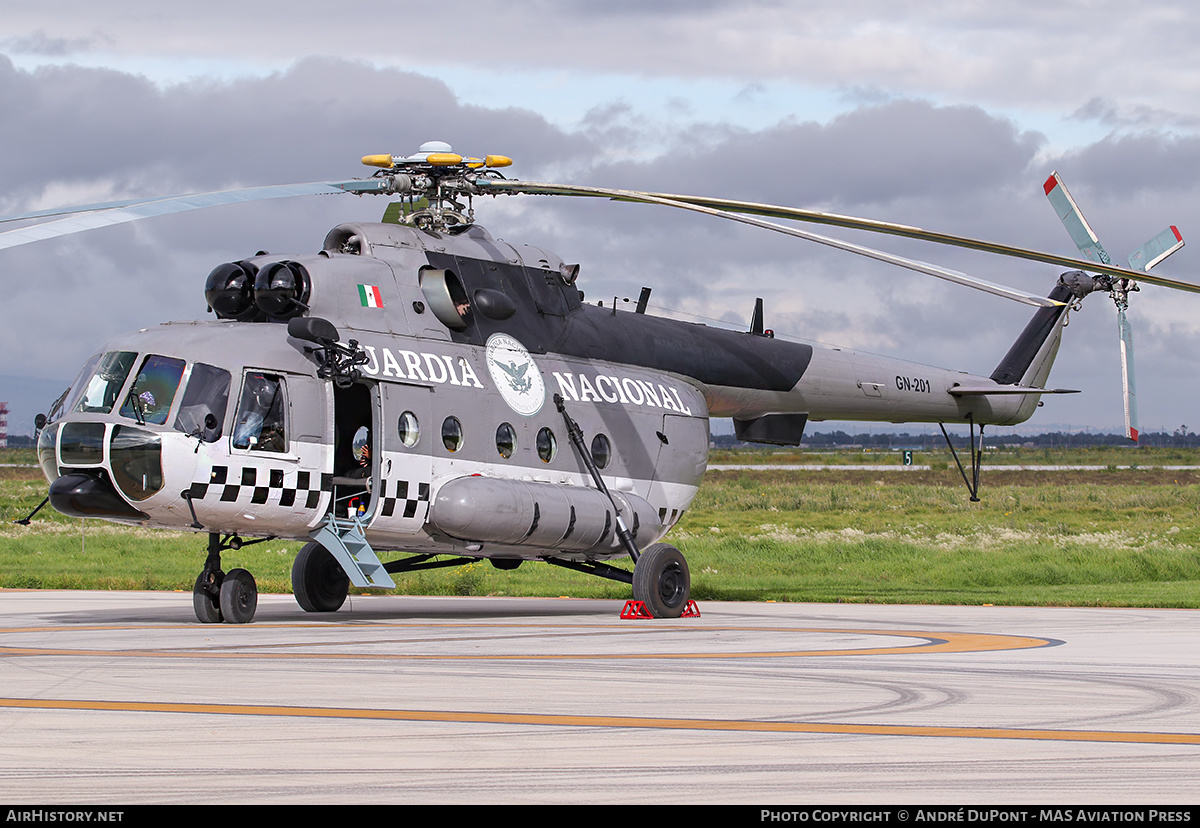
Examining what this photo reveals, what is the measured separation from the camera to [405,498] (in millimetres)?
16719

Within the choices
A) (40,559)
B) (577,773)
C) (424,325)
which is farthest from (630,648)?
(40,559)

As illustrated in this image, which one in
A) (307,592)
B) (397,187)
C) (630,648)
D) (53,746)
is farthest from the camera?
(307,592)

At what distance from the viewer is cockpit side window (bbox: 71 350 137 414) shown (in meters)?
15.3

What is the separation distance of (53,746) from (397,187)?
11.5 metres

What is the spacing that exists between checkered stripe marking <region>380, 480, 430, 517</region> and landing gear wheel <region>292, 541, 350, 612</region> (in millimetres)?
3350

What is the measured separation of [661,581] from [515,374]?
346 cm

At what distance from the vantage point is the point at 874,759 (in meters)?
6.89

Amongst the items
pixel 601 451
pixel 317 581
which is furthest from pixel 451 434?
pixel 317 581

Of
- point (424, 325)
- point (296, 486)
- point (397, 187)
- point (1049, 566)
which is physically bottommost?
point (1049, 566)

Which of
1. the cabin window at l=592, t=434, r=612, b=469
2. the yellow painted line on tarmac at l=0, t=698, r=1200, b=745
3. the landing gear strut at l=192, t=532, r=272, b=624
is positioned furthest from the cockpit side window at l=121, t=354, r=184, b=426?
the yellow painted line on tarmac at l=0, t=698, r=1200, b=745

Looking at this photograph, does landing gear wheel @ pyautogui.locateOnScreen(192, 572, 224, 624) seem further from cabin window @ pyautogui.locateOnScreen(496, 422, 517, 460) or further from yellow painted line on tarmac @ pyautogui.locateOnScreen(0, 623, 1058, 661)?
cabin window @ pyautogui.locateOnScreen(496, 422, 517, 460)

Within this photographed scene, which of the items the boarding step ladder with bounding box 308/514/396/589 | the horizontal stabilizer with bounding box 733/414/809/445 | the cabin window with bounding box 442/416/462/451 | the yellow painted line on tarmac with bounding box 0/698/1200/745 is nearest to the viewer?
the yellow painted line on tarmac with bounding box 0/698/1200/745

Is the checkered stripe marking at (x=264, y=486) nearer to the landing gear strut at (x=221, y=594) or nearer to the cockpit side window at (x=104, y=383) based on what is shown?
the landing gear strut at (x=221, y=594)
